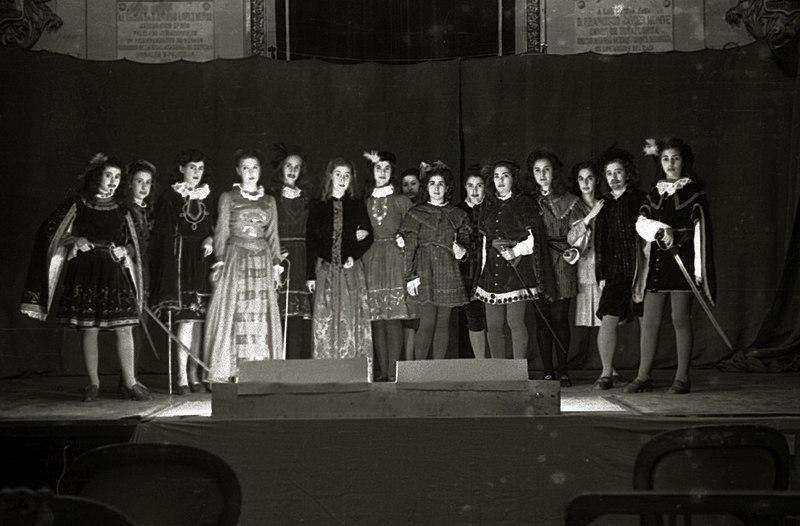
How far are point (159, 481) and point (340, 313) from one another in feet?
14.7

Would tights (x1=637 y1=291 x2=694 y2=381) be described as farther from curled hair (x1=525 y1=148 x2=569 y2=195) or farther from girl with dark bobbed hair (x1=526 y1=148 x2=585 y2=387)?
curled hair (x1=525 y1=148 x2=569 y2=195)

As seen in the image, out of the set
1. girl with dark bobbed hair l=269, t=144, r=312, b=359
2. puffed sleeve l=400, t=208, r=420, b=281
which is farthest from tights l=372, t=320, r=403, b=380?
girl with dark bobbed hair l=269, t=144, r=312, b=359

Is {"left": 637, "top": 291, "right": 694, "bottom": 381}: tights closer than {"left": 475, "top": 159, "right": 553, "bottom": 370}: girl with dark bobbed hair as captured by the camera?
Yes

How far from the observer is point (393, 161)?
7.24 m

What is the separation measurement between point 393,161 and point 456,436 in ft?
9.75

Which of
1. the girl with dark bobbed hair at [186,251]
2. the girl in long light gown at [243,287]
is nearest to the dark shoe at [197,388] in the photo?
the girl with dark bobbed hair at [186,251]

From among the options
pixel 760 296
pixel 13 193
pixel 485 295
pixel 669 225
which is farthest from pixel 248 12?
pixel 760 296

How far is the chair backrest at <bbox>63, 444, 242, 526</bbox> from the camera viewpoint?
2467 millimetres

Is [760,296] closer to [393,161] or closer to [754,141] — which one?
[754,141]

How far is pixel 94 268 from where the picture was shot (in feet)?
21.9

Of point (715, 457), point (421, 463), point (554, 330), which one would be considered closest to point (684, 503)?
point (715, 457)

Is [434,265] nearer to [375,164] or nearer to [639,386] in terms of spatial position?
[375,164]

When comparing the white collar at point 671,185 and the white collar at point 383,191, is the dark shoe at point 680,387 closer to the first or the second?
the white collar at point 671,185

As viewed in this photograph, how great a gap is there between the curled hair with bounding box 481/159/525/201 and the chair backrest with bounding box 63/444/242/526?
4.76m
